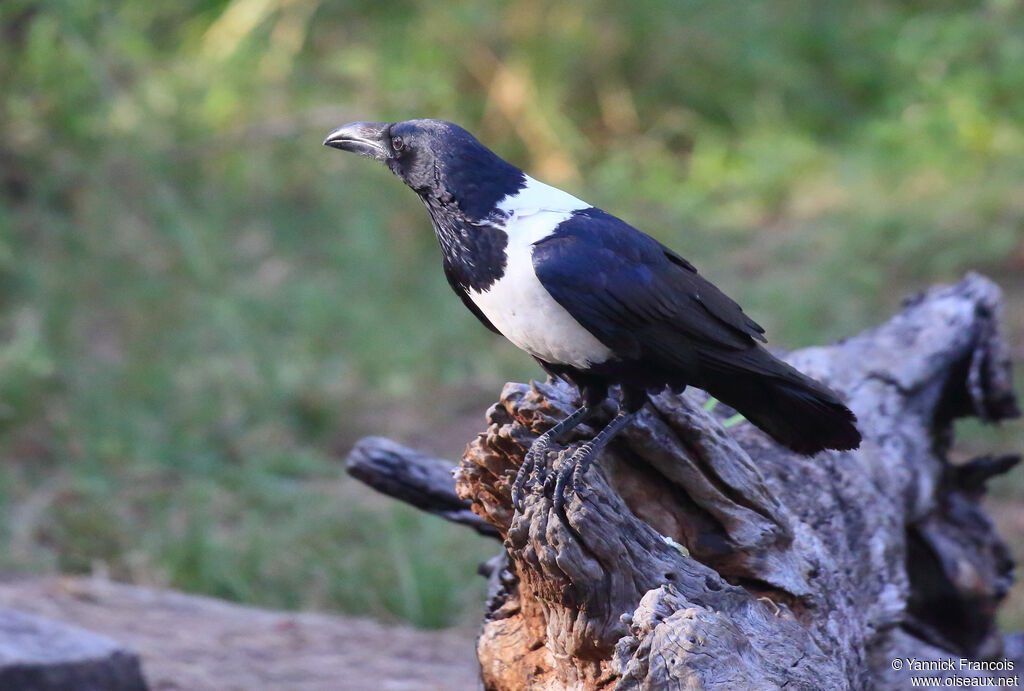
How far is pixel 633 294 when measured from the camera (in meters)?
2.35

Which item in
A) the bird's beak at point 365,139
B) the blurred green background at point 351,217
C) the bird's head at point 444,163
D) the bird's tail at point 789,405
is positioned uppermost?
the blurred green background at point 351,217

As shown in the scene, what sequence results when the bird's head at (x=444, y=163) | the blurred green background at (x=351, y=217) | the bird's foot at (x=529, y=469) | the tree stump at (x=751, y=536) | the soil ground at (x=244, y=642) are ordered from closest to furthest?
the tree stump at (x=751, y=536), the bird's foot at (x=529, y=469), the bird's head at (x=444, y=163), the soil ground at (x=244, y=642), the blurred green background at (x=351, y=217)

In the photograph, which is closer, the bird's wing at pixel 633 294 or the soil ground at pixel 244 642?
the bird's wing at pixel 633 294

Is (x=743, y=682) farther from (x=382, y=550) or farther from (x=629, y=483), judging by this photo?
(x=382, y=550)

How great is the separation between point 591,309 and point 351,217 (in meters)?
5.07

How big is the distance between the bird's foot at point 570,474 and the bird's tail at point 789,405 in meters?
0.38

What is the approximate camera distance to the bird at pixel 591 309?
2.31 meters

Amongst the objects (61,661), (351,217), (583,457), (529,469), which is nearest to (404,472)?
(529,469)

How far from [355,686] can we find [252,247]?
4207mm

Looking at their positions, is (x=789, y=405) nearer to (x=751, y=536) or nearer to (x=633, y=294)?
(x=751, y=536)

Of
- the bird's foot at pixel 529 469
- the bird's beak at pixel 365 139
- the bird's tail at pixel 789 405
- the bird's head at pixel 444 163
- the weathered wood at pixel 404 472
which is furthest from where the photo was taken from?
the weathered wood at pixel 404 472

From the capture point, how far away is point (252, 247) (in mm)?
6902

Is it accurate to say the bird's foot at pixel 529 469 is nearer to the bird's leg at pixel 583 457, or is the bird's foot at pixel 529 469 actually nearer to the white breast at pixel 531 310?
the bird's leg at pixel 583 457

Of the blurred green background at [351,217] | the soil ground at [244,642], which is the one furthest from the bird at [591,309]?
the blurred green background at [351,217]
